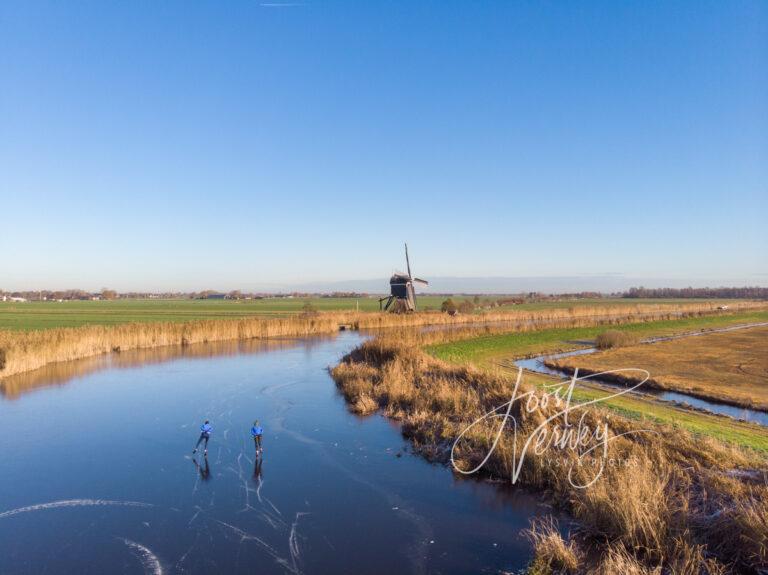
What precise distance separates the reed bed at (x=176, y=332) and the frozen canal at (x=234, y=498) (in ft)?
27.8

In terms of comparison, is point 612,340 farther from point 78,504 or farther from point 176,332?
point 78,504

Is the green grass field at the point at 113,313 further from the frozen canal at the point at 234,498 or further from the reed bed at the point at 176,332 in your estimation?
the frozen canal at the point at 234,498

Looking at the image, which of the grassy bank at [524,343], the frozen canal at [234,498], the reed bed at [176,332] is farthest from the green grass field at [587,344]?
the reed bed at [176,332]

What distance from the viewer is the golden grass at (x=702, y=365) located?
19875mm

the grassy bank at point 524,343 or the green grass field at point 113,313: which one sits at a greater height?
the green grass field at point 113,313

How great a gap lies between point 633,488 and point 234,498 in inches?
305

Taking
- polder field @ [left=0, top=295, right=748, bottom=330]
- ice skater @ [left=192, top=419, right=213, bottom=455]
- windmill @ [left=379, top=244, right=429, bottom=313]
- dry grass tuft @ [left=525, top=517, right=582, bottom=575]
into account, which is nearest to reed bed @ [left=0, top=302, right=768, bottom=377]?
windmill @ [left=379, top=244, right=429, bottom=313]

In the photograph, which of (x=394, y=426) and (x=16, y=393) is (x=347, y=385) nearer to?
(x=394, y=426)

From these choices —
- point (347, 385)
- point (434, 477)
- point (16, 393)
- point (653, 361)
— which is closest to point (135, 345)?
point (16, 393)

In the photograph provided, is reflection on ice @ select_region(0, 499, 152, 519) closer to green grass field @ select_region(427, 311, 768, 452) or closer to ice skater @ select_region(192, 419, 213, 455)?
ice skater @ select_region(192, 419, 213, 455)

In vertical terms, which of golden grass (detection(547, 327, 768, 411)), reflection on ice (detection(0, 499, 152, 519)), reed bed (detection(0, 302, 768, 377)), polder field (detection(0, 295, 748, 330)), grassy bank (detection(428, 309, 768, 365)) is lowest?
golden grass (detection(547, 327, 768, 411))

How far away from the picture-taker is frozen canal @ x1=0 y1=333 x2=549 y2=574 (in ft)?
26.3

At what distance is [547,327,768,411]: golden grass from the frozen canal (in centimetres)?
1344

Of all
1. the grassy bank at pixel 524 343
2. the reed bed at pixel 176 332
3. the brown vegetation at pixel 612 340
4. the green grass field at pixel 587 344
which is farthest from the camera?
the brown vegetation at pixel 612 340
